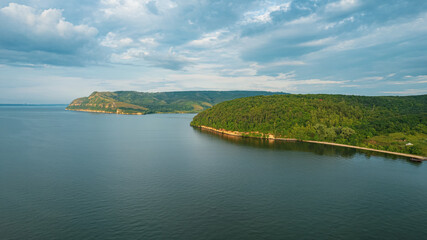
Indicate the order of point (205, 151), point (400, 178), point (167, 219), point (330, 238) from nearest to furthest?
A: point (330, 238) < point (167, 219) < point (400, 178) < point (205, 151)

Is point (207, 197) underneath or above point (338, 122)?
underneath

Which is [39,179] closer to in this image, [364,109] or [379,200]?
[379,200]

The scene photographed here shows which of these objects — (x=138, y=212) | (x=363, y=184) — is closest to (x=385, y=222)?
(x=363, y=184)

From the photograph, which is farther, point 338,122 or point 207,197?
point 338,122

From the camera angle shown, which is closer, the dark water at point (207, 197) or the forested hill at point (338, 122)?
the dark water at point (207, 197)
